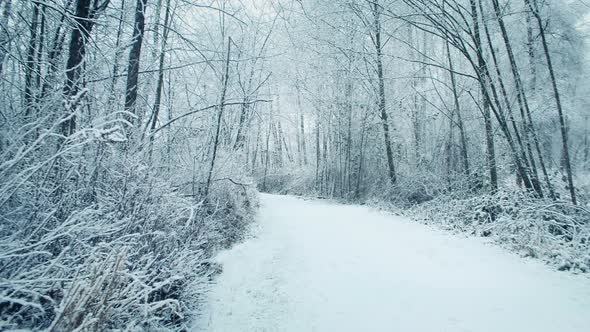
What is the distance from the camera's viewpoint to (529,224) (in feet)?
15.4

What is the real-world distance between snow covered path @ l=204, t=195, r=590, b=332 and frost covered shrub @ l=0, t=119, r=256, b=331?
25.2 inches

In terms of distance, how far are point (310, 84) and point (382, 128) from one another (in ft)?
16.1

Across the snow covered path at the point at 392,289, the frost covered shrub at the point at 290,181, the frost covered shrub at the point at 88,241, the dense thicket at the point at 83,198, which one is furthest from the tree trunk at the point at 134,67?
the frost covered shrub at the point at 290,181

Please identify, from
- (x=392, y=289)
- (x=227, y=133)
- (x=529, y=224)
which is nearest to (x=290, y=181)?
(x=227, y=133)

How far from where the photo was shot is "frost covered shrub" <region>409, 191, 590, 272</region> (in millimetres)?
3898

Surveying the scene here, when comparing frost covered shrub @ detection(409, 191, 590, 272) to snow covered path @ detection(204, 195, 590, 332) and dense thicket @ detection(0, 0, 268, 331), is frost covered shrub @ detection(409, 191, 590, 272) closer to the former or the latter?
snow covered path @ detection(204, 195, 590, 332)

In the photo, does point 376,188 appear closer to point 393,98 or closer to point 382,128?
point 382,128

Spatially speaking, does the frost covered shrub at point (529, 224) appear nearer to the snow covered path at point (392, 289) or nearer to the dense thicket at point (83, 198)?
the snow covered path at point (392, 289)

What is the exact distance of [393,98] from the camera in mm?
12414

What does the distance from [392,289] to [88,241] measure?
9.70 ft

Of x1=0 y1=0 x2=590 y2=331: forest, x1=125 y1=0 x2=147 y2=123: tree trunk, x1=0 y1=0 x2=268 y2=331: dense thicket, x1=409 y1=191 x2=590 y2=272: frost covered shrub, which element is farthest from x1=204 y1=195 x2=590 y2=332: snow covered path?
x1=125 y1=0 x2=147 y2=123: tree trunk

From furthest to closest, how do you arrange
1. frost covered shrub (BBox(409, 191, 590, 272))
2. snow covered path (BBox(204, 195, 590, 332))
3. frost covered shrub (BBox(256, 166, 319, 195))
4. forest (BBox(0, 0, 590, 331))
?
1. frost covered shrub (BBox(256, 166, 319, 195))
2. frost covered shrub (BBox(409, 191, 590, 272))
3. snow covered path (BBox(204, 195, 590, 332))
4. forest (BBox(0, 0, 590, 331))

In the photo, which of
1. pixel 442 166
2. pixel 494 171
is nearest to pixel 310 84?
pixel 442 166

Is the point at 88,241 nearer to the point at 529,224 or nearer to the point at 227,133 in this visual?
the point at 529,224
